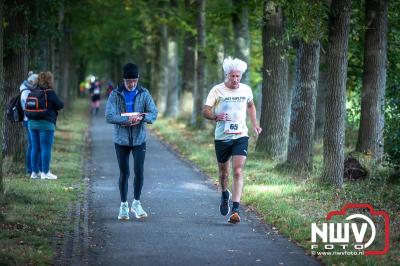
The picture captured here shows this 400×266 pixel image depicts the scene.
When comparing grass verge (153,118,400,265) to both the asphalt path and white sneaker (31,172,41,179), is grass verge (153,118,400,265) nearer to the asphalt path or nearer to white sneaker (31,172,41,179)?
the asphalt path

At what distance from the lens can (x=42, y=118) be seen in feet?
50.6

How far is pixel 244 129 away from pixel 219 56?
1921 centimetres

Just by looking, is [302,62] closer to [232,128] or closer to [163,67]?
[232,128]

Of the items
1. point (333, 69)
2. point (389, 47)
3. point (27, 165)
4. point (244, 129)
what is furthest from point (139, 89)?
point (389, 47)

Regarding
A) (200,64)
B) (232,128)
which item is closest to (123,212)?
(232,128)

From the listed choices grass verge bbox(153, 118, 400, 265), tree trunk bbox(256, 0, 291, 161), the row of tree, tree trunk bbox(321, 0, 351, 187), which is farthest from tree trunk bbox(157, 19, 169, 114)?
tree trunk bbox(321, 0, 351, 187)

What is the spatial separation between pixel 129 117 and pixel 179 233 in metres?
1.87

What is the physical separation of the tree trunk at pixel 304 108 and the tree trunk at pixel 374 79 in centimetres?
263

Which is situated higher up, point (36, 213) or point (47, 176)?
point (36, 213)

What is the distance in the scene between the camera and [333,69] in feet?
44.1

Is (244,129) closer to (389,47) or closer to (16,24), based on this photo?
(16,24)

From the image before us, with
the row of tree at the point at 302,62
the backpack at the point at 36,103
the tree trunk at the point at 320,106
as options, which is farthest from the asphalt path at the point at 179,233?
the tree trunk at the point at 320,106

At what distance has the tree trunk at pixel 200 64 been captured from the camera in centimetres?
2800

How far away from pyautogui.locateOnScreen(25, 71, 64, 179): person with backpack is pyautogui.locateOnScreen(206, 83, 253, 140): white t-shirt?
5.27 meters
